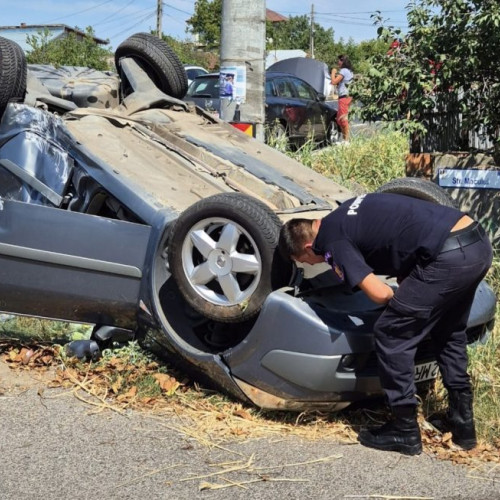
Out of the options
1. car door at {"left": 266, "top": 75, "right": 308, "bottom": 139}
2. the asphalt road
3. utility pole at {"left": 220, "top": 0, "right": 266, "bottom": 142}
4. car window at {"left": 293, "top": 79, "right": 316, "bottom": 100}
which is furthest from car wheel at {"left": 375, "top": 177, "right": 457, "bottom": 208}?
car window at {"left": 293, "top": 79, "right": 316, "bottom": 100}

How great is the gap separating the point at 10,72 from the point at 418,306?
327cm

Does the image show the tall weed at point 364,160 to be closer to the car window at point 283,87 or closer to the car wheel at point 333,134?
the car wheel at point 333,134

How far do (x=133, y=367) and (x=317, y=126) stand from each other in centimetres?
1053

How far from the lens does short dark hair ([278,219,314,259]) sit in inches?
153

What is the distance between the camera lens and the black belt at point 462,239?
378 cm

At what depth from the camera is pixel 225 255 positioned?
4176mm

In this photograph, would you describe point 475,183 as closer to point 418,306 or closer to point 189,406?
point 418,306

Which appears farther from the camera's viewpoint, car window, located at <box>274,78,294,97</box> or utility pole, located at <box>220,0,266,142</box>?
car window, located at <box>274,78,294,97</box>

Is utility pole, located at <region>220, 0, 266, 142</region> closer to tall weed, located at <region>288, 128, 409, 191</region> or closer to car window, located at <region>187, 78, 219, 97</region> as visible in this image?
tall weed, located at <region>288, 128, 409, 191</region>

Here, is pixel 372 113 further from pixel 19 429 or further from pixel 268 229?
pixel 19 429

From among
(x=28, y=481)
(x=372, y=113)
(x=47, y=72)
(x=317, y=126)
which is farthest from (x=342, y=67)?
(x=28, y=481)

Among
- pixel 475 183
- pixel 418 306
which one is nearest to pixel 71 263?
pixel 418 306

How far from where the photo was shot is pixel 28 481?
366 cm

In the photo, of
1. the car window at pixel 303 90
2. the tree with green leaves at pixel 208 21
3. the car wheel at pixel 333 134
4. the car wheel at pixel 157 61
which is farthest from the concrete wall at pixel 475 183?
the tree with green leaves at pixel 208 21
